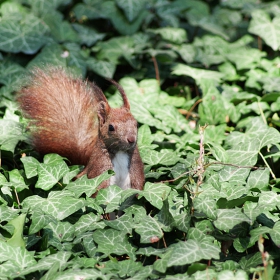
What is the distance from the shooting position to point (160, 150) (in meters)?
4.09

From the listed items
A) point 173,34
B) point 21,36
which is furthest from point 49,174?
point 173,34

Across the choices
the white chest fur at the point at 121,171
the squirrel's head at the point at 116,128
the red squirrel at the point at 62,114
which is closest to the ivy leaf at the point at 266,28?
the red squirrel at the point at 62,114

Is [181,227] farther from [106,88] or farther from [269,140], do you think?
[106,88]

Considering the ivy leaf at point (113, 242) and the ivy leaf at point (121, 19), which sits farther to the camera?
the ivy leaf at point (121, 19)

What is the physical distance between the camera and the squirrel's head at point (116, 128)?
10.6ft

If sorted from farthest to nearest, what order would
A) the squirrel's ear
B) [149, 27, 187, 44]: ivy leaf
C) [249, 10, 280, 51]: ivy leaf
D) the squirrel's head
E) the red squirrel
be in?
[149, 27, 187, 44]: ivy leaf < [249, 10, 280, 51]: ivy leaf < the red squirrel < the squirrel's ear < the squirrel's head

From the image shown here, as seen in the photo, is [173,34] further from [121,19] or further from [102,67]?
[102,67]

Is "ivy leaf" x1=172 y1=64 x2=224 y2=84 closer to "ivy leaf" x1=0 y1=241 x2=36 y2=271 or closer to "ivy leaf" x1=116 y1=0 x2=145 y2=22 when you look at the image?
"ivy leaf" x1=116 y1=0 x2=145 y2=22

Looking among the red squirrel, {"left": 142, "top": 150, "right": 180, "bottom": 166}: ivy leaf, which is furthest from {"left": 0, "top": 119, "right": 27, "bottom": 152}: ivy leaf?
{"left": 142, "top": 150, "right": 180, "bottom": 166}: ivy leaf

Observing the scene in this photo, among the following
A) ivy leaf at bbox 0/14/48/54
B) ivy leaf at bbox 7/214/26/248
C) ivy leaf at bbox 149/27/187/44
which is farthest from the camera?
ivy leaf at bbox 149/27/187/44

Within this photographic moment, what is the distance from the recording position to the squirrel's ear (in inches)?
133

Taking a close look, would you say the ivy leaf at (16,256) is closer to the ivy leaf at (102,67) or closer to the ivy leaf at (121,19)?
the ivy leaf at (102,67)

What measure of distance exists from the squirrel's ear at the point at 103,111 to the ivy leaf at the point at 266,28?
2181mm

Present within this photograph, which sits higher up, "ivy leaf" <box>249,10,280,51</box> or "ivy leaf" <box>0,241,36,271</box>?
"ivy leaf" <box>249,10,280,51</box>
